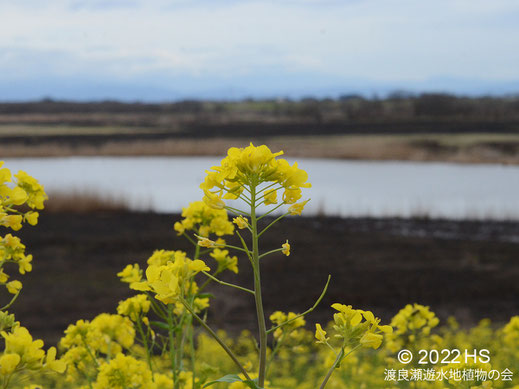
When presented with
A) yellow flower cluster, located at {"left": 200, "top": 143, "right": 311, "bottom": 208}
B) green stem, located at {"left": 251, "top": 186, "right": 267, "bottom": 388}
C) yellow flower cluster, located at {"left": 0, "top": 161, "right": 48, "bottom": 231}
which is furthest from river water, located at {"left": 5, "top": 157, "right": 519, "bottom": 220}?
green stem, located at {"left": 251, "top": 186, "right": 267, "bottom": 388}

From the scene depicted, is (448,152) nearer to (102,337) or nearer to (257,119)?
(257,119)

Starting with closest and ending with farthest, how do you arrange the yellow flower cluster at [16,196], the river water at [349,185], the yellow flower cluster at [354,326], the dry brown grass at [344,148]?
the yellow flower cluster at [354,326] → the yellow flower cluster at [16,196] → the river water at [349,185] → the dry brown grass at [344,148]

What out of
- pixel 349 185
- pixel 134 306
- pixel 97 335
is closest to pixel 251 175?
pixel 134 306

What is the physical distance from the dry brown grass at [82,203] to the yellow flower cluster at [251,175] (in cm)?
2208

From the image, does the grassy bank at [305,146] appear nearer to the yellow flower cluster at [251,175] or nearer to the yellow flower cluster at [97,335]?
the yellow flower cluster at [97,335]

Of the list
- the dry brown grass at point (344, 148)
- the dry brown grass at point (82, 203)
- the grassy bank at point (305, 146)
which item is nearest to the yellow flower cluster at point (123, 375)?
the dry brown grass at point (82, 203)

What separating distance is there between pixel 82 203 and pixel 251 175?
23412 millimetres

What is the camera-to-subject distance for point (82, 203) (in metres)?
24.1

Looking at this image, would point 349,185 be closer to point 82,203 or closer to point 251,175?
point 82,203

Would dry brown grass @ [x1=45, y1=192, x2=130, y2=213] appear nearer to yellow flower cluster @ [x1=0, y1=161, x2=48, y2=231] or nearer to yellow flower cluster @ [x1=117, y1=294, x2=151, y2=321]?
yellow flower cluster @ [x1=117, y1=294, x2=151, y2=321]

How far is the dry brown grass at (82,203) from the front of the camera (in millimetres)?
23406

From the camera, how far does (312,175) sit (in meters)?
36.2

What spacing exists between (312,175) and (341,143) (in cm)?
1361

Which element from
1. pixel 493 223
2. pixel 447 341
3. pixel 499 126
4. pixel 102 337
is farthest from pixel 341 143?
pixel 102 337
